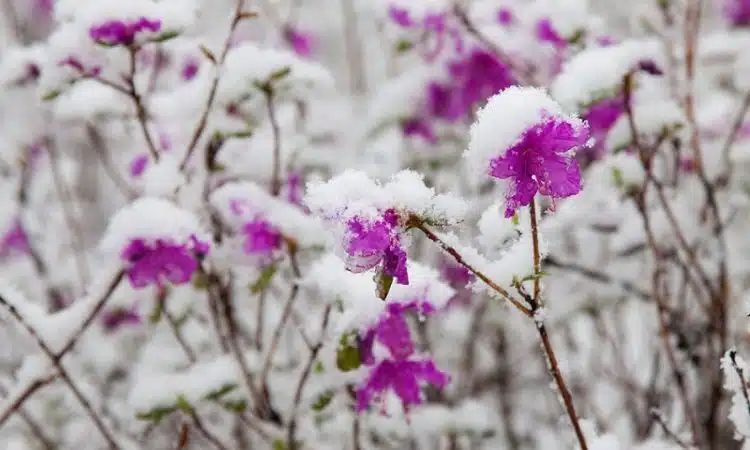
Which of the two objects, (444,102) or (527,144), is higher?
(444,102)

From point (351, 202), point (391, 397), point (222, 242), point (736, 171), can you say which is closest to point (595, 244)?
point (736, 171)

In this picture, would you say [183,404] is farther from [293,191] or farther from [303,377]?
[293,191]

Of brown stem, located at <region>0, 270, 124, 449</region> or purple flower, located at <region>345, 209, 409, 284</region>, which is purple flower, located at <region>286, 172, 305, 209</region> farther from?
purple flower, located at <region>345, 209, 409, 284</region>

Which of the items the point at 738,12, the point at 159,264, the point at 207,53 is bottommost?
the point at 159,264

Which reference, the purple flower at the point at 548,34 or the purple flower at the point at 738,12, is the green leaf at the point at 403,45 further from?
the purple flower at the point at 738,12

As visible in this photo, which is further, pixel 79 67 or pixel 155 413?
pixel 79 67

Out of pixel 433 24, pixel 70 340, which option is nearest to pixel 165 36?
pixel 70 340

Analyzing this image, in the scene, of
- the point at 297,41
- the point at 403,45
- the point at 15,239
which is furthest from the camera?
the point at 297,41

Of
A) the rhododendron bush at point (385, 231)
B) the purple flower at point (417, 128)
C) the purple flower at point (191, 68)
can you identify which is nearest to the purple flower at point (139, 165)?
the rhododendron bush at point (385, 231)
